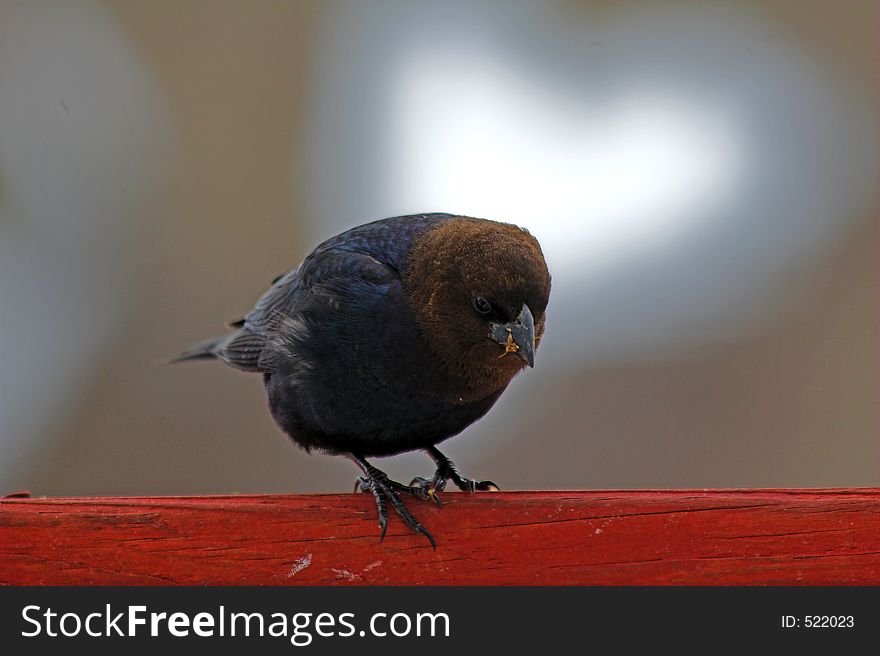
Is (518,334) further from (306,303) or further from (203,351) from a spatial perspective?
(203,351)

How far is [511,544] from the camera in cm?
285

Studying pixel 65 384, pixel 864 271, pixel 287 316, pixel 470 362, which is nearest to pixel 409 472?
pixel 287 316

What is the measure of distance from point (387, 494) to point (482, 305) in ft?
2.12

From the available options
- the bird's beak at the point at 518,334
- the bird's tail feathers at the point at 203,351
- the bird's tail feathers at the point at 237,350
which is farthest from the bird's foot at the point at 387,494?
the bird's tail feathers at the point at 203,351

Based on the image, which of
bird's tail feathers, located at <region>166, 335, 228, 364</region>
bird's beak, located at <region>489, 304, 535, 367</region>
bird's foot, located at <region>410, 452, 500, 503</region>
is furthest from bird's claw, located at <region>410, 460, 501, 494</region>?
bird's tail feathers, located at <region>166, 335, 228, 364</region>

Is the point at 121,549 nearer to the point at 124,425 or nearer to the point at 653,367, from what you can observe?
the point at 124,425

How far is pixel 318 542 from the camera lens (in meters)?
2.87

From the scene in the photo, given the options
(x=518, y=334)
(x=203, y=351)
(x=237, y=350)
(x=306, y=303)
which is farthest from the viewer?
(x=203, y=351)

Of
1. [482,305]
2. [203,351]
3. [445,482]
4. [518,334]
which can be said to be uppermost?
[203,351]

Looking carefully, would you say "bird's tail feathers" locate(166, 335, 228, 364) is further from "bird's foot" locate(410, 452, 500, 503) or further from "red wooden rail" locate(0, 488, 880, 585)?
"red wooden rail" locate(0, 488, 880, 585)

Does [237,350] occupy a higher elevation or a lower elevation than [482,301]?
higher

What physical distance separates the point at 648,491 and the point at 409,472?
1833 mm

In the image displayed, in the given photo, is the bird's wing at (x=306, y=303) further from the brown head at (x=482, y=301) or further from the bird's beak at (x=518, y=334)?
the bird's beak at (x=518, y=334)

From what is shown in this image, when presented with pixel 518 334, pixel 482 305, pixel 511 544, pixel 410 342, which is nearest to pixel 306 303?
pixel 410 342
